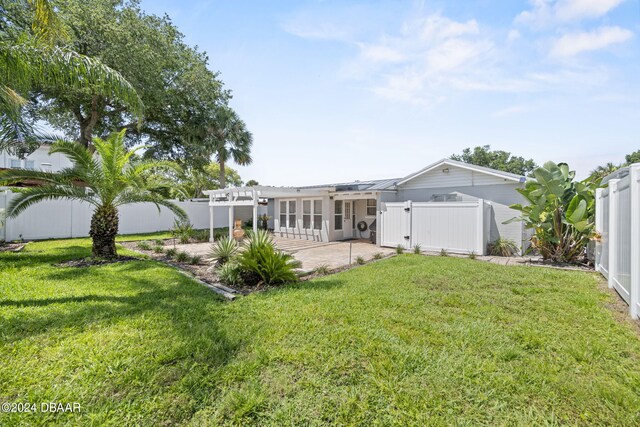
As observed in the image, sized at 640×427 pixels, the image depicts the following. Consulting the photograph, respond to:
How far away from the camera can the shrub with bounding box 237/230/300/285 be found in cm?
650

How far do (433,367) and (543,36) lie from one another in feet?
31.2

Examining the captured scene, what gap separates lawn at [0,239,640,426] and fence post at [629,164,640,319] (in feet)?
1.46

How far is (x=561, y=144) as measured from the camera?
42.9ft

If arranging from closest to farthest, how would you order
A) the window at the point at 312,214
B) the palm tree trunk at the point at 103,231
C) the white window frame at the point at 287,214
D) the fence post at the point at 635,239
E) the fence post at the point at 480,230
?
1. the fence post at the point at 635,239
2. the palm tree trunk at the point at 103,231
3. the fence post at the point at 480,230
4. the window at the point at 312,214
5. the white window frame at the point at 287,214

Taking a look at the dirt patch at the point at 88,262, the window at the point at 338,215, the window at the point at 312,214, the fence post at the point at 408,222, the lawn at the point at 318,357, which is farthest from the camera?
the window at the point at 312,214

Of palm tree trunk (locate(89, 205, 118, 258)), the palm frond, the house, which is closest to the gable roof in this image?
the house

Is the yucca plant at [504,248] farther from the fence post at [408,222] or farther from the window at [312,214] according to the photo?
the window at [312,214]

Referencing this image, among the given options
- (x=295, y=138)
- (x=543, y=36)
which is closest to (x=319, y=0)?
(x=543, y=36)

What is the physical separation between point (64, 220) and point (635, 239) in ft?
67.1

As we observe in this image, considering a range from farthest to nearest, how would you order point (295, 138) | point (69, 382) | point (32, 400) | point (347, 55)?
point (295, 138), point (347, 55), point (69, 382), point (32, 400)

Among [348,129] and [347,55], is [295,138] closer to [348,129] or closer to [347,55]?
[348,129]

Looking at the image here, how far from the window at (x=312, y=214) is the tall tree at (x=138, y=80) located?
9289 mm

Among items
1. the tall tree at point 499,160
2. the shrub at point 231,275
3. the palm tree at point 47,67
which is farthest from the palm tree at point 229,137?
the tall tree at point 499,160

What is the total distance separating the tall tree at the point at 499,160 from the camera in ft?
142
